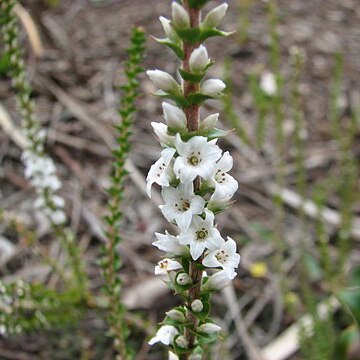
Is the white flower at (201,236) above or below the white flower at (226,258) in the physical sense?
above

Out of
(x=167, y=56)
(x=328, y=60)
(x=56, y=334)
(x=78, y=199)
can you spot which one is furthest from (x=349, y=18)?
(x=56, y=334)

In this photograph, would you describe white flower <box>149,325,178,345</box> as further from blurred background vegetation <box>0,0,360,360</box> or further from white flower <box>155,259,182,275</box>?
blurred background vegetation <box>0,0,360,360</box>

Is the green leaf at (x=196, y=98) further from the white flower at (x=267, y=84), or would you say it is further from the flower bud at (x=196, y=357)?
the white flower at (x=267, y=84)

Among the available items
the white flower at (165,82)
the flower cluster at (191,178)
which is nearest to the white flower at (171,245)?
the flower cluster at (191,178)

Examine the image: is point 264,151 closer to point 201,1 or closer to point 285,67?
point 285,67

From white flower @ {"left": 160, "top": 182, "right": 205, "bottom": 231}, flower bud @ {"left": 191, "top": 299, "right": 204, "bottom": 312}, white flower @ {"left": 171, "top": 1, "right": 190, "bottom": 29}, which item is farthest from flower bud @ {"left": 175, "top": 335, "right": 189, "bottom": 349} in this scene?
A: white flower @ {"left": 171, "top": 1, "right": 190, "bottom": 29}

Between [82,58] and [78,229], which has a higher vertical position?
[82,58]

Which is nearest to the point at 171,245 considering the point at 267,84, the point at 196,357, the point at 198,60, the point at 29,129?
the point at 196,357
